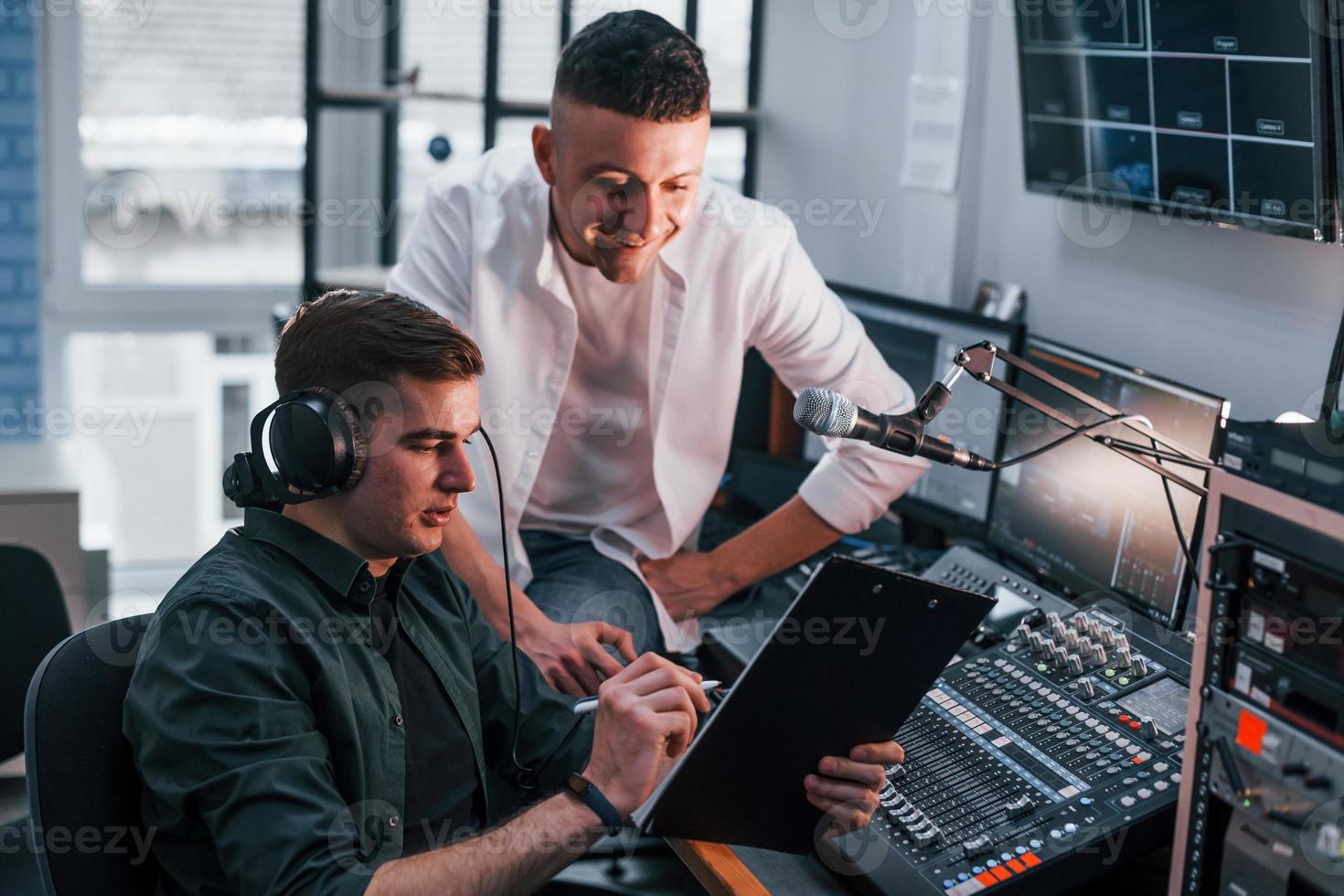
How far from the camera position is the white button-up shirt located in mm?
1923

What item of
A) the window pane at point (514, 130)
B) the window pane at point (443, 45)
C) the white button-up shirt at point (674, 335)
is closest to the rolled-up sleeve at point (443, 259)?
the white button-up shirt at point (674, 335)

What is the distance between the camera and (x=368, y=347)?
129cm

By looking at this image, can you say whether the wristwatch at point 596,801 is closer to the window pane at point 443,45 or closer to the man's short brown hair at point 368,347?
the man's short brown hair at point 368,347

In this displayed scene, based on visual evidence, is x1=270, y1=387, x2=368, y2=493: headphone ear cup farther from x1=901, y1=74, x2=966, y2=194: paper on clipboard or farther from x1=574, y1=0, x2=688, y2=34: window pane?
x1=574, y1=0, x2=688, y2=34: window pane

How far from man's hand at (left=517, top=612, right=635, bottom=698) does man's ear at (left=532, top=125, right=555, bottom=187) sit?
0.58 metres

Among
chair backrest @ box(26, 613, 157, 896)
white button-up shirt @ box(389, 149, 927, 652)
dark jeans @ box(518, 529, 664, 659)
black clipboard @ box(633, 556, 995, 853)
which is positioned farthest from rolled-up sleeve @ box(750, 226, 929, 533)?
chair backrest @ box(26, 613, 157, 896)

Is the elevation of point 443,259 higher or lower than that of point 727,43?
lower

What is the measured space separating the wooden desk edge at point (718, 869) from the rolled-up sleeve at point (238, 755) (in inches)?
12.5

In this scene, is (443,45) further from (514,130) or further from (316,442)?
(316,442)

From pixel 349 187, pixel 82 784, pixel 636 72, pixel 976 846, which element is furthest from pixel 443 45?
pixel 976 846

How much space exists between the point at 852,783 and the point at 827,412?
34 cm

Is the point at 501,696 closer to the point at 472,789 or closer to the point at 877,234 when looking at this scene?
the point at 472,789

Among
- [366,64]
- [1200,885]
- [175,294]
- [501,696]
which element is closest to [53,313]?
[175,294]

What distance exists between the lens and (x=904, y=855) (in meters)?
1.24
